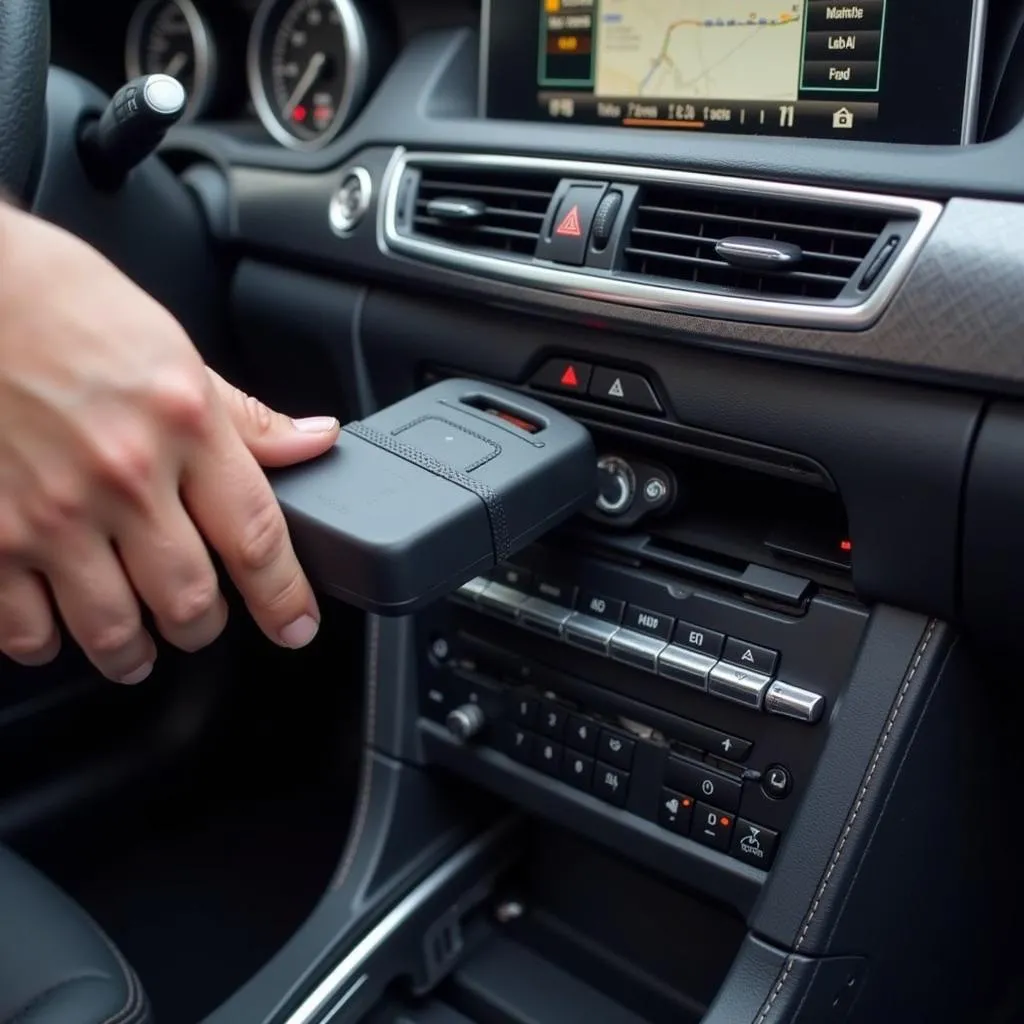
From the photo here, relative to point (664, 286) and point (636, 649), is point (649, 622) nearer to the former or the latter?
point (636, 649)

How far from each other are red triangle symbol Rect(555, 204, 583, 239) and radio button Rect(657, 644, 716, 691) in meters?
0.32

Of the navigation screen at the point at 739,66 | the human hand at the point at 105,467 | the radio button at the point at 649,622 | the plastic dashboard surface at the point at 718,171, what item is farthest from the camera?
the radio button at the point at 649,622

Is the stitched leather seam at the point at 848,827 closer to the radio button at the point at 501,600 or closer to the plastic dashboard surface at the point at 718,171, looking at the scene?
the plastic dashboard surface at the point at 718,171

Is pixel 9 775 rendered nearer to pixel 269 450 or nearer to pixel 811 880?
pixel 269 450

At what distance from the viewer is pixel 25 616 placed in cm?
68

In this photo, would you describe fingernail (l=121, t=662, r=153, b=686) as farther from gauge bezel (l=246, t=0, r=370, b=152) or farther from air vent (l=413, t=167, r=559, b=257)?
gauge bezel (l=246, t=0, r=370, b=152)

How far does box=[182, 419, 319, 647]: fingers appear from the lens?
67 centimetres

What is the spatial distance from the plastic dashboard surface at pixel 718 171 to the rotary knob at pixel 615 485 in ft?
0.43

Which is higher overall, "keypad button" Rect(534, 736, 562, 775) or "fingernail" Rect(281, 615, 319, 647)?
"fingernail" Rect(281, 615, 319, 647)

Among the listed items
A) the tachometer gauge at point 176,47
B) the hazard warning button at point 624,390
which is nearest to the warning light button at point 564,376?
the hazard warning button at point 624,390

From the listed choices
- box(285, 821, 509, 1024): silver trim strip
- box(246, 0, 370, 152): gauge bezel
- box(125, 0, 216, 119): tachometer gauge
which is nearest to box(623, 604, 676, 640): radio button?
box(285, 821, 509, 1024): silver trim strip

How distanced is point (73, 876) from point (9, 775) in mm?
142

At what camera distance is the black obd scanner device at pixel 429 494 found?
75cm

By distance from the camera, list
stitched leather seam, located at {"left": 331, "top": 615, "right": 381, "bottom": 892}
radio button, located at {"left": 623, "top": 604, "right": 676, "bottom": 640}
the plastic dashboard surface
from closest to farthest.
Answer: the plastic dashboard surface → radio button, located at {"left": 623, "top": 604, "right": 676, "bottom": 640} → stitched leather seam, located at {"left": 331, "top": 615, "right": 381, "bottom": 892}
